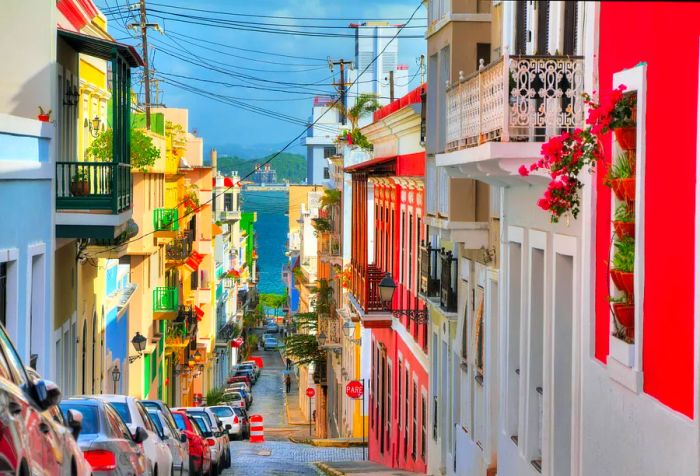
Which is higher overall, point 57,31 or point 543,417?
point 57,31

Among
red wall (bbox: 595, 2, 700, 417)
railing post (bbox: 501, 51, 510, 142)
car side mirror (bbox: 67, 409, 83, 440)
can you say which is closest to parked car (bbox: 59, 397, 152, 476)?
car side mirror (bbox: 67, 409, 83, 440)

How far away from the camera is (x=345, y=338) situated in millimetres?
45250

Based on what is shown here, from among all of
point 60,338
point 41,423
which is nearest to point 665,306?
point 41,423

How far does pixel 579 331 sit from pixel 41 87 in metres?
11.1

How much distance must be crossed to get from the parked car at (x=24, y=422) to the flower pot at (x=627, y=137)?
12.7 ft

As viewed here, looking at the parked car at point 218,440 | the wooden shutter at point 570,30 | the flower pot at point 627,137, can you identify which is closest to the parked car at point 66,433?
the flower pot at point 627,137

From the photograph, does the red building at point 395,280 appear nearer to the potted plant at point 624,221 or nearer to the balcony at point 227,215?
the potted plant at point 624,221

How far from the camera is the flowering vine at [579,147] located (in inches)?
328

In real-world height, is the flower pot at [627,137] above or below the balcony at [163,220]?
above

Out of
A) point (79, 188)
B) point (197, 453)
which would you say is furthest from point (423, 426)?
point (79, 188)

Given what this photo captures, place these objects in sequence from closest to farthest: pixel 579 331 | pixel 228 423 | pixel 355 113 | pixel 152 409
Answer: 1. pixel 579 331
2. pixel 152 409
3. pixel 355 113
4. pixel 228 423

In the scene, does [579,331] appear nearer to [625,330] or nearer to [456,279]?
[625,330]

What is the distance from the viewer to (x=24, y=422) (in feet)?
24.2

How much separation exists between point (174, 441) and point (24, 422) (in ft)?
34.8
